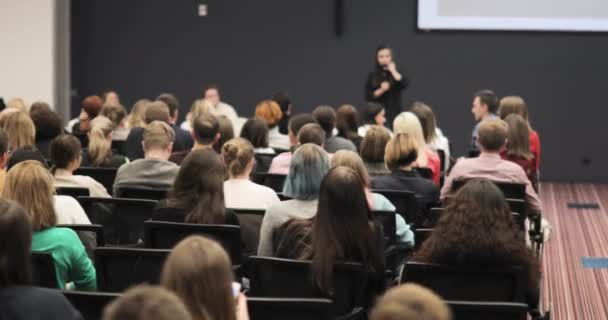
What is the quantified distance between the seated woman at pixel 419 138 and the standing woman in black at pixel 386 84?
453cm

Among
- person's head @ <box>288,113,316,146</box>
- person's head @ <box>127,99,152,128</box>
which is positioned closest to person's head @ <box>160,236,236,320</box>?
person's head @ <box>288,113,316,146</box>

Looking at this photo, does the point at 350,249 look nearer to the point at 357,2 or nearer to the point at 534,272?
the point at 534,272

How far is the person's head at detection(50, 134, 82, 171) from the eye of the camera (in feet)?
19.7

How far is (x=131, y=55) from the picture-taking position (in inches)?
568

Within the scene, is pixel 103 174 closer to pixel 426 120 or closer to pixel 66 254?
pixel 66 254

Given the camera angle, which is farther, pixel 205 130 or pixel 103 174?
pixel 205 130

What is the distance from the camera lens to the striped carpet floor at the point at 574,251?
7.02m

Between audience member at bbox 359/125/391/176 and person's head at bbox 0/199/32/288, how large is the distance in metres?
3.83

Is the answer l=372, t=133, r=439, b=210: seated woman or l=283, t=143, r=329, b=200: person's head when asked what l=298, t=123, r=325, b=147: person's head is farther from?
l=283, t=143, r=329, b=200: person's head

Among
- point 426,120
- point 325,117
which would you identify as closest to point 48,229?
point 325,117

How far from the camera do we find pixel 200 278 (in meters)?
2.65

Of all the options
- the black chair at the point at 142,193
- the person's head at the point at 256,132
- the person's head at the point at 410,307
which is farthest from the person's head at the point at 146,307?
the person's head at the point at 256,132

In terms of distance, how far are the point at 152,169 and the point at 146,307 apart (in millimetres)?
4603

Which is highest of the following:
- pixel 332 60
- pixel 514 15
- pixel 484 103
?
pixel 514 15
